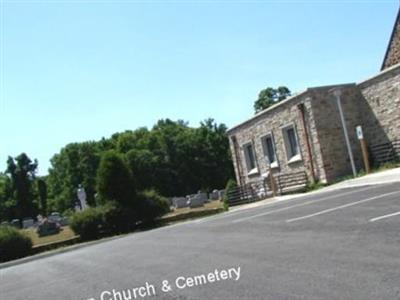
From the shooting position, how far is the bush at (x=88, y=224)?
100ft

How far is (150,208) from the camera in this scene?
3183 centimetres

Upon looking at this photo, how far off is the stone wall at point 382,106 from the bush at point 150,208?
1114cm

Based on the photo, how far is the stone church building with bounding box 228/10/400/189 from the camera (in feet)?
84.8

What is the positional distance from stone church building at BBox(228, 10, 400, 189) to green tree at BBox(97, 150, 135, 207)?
7.40 meters

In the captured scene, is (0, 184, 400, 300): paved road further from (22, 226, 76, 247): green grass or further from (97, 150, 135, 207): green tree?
(22, 226, 76, 247): green grass

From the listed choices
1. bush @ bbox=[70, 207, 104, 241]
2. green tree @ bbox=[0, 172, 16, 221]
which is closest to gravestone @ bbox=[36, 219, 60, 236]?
bush @ bbox=[70, 207, 104, 241]

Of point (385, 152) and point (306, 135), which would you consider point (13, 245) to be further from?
point (385, 152)

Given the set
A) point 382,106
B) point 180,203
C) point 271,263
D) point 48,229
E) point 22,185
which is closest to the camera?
point 271,263

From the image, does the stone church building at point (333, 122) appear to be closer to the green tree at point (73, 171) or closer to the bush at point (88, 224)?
the bush at point (88, 224)

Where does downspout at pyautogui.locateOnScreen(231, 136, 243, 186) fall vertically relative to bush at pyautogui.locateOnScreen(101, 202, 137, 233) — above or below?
above

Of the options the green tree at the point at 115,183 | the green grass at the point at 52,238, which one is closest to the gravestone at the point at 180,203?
the green grass at the point at 52,238

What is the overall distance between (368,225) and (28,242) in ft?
73.7

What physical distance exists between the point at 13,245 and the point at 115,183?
19.8ft

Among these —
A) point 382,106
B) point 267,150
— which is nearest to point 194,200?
point 267,150
